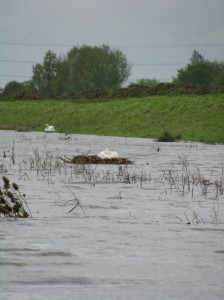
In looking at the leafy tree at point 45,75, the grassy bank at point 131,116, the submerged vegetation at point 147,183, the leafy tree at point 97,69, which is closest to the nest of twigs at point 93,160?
the submerged vegetation at point 147,183

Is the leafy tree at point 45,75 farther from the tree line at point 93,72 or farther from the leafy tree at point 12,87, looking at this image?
the leafy tree at point 12,87

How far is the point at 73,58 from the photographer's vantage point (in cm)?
10188

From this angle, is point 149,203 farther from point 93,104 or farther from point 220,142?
point 93,104

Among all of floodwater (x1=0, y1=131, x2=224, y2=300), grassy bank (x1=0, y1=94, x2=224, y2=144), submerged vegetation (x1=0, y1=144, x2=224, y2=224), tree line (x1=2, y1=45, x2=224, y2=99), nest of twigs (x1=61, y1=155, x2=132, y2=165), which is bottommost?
floodwater (x1=0, y1=131, x2=224, y2=300)

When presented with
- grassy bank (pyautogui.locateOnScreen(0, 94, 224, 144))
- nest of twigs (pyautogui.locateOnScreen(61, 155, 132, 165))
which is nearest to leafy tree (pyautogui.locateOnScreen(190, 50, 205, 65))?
grassy bank (pyautogui.locateOnScreen(0, 94, 224, 144))

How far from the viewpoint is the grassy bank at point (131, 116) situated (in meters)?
44.2

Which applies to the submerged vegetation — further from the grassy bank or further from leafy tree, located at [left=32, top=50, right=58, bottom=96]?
leafy tree, located at [left=32, top=50, right=58, bottom=96]

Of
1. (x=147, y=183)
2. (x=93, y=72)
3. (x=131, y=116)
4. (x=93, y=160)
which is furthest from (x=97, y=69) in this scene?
(x=147, y=183)

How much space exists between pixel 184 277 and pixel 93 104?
51920 millimetres

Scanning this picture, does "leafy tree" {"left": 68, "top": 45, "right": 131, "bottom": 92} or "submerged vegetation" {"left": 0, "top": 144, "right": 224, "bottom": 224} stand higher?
"leafy tree" {"left": 68, "top": 45, "right": 131, "bottom": 92}

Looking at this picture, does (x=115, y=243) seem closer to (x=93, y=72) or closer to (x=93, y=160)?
(x=93, y=160)

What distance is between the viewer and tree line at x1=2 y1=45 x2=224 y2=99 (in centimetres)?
8756

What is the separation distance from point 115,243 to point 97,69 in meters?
83.8

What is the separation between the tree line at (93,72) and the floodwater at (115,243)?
59.6 metres
